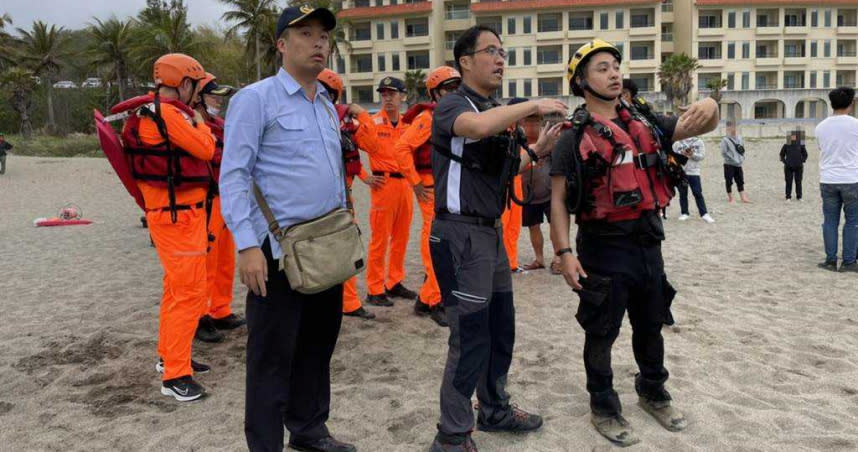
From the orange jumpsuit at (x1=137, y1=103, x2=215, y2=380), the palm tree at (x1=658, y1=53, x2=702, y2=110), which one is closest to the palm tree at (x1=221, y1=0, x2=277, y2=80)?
the palm tree at (x1=658, y1=53, x2=702, y2=110)

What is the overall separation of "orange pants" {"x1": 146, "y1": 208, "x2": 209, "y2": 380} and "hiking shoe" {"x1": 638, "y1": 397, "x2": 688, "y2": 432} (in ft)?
9.93

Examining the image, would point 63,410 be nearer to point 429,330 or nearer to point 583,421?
point 429,330

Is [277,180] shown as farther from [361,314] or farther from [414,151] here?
[361,314]

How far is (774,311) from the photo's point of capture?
5.64 m

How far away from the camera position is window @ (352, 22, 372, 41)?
190 feet

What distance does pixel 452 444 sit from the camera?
311cm

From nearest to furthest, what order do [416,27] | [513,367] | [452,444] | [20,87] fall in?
[452,444], [513,367], [20,87], [416,27]

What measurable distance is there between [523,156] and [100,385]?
3.47m

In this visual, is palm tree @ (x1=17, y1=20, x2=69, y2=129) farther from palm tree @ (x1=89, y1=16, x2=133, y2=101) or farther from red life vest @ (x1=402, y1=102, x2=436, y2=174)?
red life vest @ (x1=402, y1=102, x2=436, y2=174)

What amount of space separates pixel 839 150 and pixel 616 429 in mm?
5624

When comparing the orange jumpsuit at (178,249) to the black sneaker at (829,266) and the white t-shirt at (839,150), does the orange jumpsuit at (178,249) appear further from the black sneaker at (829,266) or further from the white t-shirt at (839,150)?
the black sneaker at (829,266)

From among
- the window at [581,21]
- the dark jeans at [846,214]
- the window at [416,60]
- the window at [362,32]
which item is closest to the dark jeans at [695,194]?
the dark jeans at [846,214]

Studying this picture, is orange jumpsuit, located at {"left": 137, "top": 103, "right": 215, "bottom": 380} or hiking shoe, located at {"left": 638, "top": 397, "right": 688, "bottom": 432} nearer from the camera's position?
hiking shoe, located at {"left": 638, "top": 397, "right": 688, "bottom": 432}

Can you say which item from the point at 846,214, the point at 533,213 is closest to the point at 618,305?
the point at 533,213
